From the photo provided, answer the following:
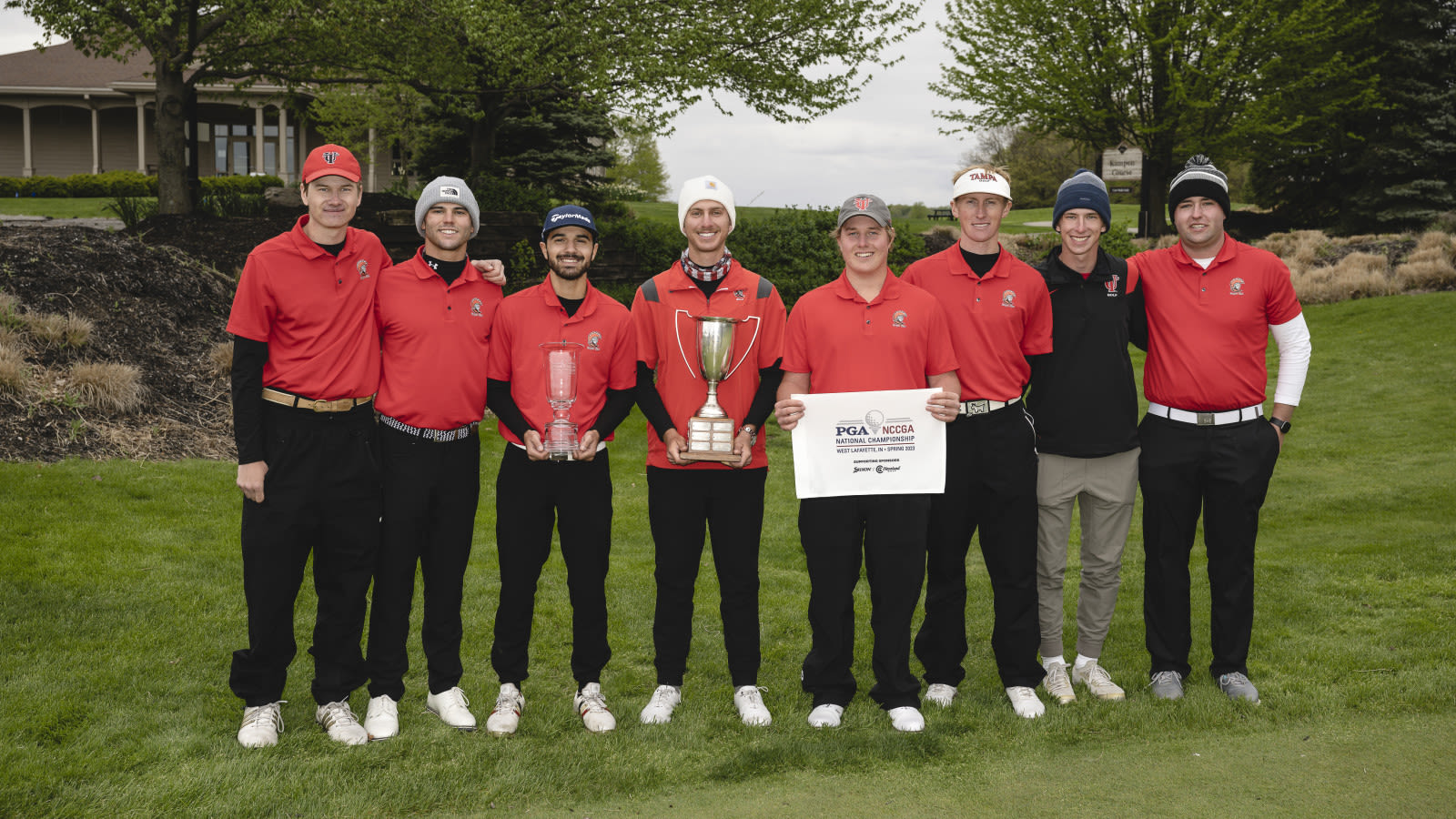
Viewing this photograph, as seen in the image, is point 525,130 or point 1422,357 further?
point 525,130

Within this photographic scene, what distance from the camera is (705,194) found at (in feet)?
16.2

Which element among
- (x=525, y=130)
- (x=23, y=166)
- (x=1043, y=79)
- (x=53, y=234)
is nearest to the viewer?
(x=53, y=234)

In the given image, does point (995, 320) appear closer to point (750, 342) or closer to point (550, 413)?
point (750, 342)

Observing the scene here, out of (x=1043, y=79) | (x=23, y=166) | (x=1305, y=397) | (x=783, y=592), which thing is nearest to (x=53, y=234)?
(x=783, y=592)

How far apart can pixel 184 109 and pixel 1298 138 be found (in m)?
27.5

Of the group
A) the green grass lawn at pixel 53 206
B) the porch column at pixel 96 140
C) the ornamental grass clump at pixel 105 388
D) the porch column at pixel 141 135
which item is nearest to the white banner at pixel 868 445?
the ornamental grass clump at pixel 105 388

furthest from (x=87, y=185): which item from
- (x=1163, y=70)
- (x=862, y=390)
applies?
(x=862, y=390)

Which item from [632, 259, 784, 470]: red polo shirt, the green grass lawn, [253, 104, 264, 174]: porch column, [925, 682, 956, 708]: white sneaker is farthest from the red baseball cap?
A: [253, 104, 264, 174]: porch column

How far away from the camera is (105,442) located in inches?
380

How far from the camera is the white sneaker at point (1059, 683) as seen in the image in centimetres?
528

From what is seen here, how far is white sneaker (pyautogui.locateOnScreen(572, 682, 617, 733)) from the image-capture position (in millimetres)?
5012

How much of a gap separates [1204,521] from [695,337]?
107 inches

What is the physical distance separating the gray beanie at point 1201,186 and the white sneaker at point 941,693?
259 cm

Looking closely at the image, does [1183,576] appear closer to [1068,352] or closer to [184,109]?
[1068,352]
